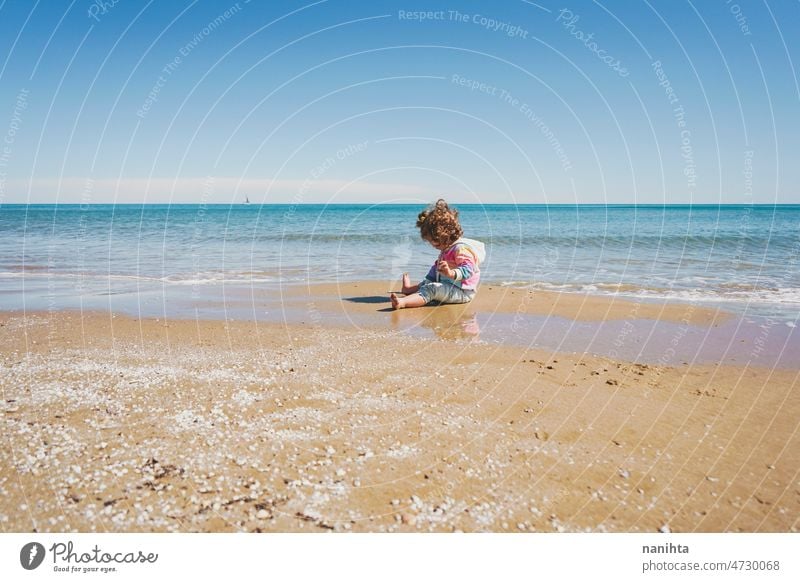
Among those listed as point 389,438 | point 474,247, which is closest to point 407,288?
point 474,247

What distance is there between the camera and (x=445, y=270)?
11219mm

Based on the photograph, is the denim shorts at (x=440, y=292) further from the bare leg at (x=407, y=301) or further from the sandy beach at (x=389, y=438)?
the sandy beach at (x=389, y=438)

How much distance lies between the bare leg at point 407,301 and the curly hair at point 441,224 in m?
1.61

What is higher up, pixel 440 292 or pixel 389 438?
pixel 440 292

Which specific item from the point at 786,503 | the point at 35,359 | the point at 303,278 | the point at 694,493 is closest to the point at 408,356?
the point at 694,493

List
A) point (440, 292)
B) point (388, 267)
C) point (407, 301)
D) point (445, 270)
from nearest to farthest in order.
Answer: point (407, 301) → point (445, 270) → point (440, 292) → point (388, 267)

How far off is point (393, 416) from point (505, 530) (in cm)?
182

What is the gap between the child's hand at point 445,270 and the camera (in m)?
11.2

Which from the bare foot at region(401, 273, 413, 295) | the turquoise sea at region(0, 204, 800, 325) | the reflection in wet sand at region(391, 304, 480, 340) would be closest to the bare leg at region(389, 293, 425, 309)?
the reflection in wet sand at region(391, 304, 480, 340)

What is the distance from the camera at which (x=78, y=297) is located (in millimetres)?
12383

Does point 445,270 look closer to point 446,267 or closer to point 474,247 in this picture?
point 446,267

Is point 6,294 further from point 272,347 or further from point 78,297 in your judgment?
point 272,347

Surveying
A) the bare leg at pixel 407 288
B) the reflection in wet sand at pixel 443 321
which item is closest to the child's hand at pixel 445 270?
the reflection in wet sand at pixel 443 321

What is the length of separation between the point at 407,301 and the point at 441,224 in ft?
6.90
